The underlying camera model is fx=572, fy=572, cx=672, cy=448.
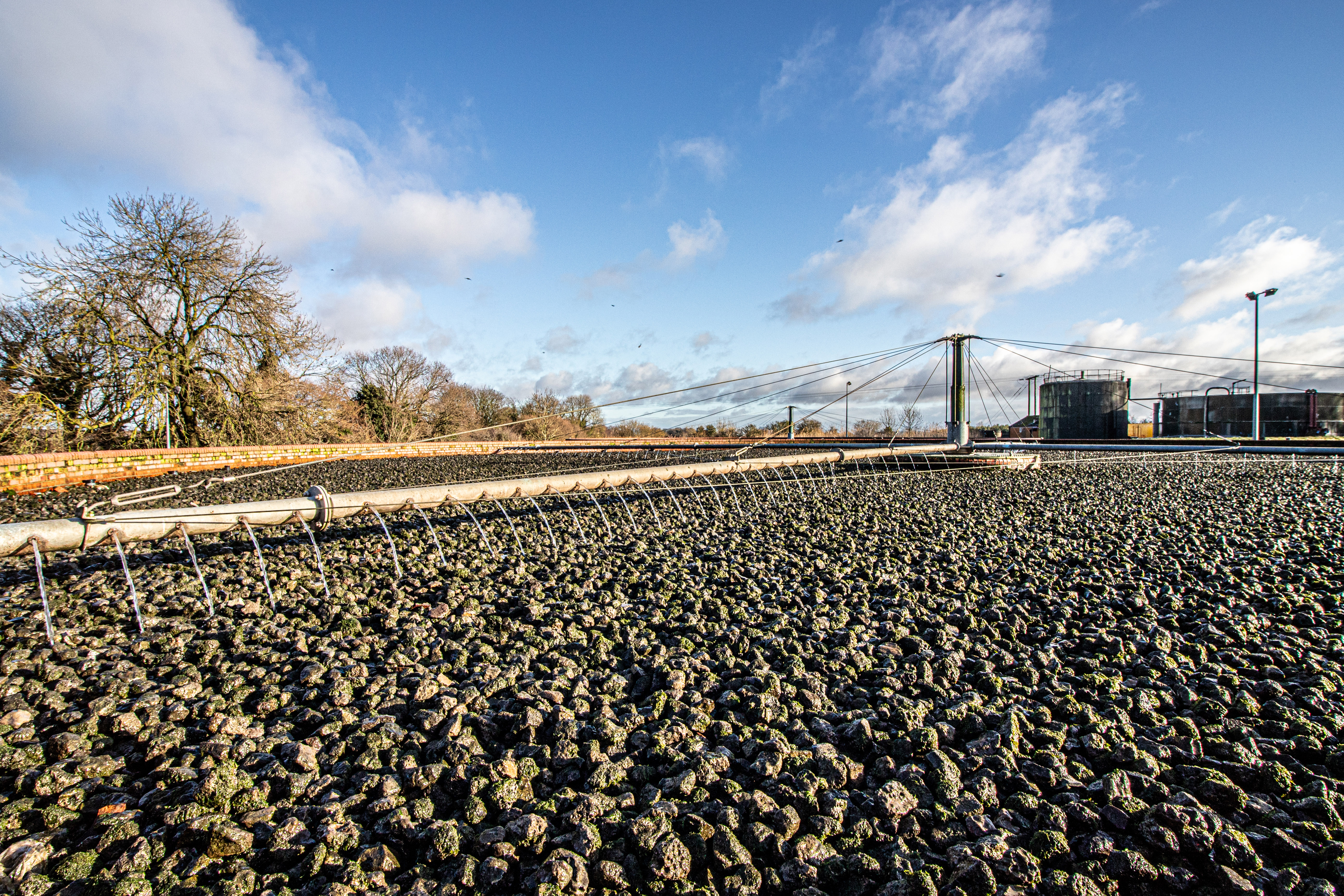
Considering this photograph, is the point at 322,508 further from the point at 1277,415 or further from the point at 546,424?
the point at 1277,415

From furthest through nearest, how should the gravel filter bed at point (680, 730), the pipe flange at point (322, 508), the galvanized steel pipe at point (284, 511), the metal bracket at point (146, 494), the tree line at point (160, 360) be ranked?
the tree line at point (160, 360) → the pipe flange at point (322, 508) → the galvanized steel pipe at point (284, 511) → the metal bracket at point (146, 494) → the gravel filter bed at point (680, 730)

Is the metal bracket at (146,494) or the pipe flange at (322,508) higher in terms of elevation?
the metal bracket at (146,494)

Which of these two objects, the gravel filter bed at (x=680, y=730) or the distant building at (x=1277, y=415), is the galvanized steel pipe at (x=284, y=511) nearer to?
the gravel filter bed at (x=680, y=730)

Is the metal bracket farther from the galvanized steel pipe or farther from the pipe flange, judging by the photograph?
the pipe flange

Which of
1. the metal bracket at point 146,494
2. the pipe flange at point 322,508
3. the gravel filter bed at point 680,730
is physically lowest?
the gravel filter bed at point 680,730

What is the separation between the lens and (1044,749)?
6.44 feet

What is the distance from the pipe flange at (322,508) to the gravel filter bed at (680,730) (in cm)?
40

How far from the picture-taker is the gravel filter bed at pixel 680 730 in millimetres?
1485

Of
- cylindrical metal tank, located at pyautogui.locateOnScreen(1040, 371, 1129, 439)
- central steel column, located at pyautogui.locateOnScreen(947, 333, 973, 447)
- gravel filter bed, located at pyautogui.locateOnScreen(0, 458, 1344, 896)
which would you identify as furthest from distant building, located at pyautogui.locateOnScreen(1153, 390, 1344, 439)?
gravel filter bed, located at pyautogui.locateOnScreen(0, 458, 1344, 896)

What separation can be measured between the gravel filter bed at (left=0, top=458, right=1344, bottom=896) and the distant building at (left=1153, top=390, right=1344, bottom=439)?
31711 millimetres

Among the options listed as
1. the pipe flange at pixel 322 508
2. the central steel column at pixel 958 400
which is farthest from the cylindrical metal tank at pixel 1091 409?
the pipe flange at pixel 322 508

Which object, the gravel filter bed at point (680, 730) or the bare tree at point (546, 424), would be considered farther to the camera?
the bare tree at point (546, 424)

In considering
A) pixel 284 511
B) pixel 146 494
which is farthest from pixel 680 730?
pixel 284 511

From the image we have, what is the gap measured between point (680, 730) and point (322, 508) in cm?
343
